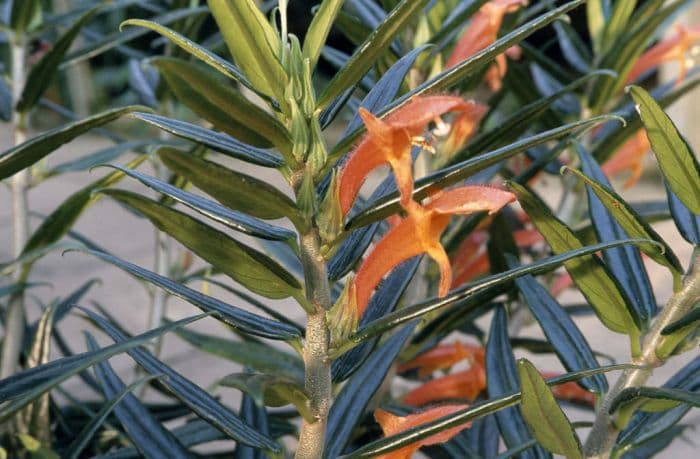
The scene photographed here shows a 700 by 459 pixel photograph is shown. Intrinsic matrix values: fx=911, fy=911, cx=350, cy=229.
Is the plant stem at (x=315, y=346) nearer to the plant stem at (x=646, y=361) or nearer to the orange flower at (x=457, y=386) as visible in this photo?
the plant stem at (x=646, y=361)

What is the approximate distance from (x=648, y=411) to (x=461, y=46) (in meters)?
0.29

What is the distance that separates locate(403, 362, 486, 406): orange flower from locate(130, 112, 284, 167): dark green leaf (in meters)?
0.34

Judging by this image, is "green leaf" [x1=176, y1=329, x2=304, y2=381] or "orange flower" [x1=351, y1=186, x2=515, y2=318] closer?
"orange flower" [x1=351, y1=186, x2=515, y2=318]

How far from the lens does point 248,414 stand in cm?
47

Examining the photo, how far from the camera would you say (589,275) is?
0.42 meters

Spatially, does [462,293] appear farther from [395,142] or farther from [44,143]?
[44,143]

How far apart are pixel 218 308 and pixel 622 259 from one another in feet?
0.67

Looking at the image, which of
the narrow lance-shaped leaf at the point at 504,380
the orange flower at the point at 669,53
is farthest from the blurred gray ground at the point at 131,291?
the narrow lance-shaped leaf at the point at 504,380

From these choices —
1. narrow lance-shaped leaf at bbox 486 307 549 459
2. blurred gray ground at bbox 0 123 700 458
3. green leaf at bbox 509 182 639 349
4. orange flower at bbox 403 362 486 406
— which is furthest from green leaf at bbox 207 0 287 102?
blurred gray ground at bbox 0 123 700 458

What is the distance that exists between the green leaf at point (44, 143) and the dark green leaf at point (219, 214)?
62 millimetres

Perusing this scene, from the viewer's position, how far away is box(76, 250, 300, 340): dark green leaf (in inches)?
14.3

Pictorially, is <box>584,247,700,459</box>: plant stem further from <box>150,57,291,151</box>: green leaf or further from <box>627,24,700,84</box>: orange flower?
<box>627,24,700,84</box>: orange flower

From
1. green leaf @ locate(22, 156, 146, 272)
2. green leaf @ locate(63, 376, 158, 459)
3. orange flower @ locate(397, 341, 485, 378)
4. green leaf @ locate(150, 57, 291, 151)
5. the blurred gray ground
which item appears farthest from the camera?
the blurred gray ground

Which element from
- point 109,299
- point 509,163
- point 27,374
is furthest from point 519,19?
point 109,299
